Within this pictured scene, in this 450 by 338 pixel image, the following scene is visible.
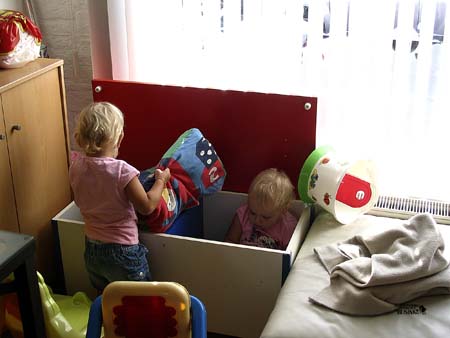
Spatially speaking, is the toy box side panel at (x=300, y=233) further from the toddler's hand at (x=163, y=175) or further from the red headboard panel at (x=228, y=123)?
the toddler's hand at (x=163, y=175)

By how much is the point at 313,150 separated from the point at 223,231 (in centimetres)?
45

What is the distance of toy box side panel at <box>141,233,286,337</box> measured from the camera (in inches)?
77.8

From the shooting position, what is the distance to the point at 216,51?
2.36 metres

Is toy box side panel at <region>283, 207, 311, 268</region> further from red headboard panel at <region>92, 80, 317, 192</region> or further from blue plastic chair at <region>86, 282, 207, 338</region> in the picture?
blue plastic chair at <region>86, 282, 207, 338</region>

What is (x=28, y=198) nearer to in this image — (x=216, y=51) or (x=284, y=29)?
(x=216, y=51)

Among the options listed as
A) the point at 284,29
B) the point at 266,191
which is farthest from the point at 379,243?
the point at 284,29

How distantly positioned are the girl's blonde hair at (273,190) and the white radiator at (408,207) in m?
0.33

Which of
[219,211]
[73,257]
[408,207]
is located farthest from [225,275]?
[408,207]

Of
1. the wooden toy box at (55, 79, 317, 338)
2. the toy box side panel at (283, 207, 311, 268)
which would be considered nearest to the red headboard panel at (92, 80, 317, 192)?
the wooden toy box at (55, 79, 317, 338)

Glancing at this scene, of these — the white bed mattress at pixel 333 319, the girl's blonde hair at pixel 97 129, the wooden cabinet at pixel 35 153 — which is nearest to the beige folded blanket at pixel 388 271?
the white bed mattress at pixel 333 319

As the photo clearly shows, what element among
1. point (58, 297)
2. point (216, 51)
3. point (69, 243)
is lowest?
point (58, 297)

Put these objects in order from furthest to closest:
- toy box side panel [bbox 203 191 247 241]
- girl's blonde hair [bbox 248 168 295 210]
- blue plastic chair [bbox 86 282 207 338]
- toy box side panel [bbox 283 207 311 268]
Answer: toy box side panel [bbox 203 191 247 241], girl's blonde hair [bbox 248 168 295 210], toy box side panel [bbox 283 207 311 268], blue plastic chair [bbox 86 282 207 338]

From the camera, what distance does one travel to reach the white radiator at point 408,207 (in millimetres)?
2246

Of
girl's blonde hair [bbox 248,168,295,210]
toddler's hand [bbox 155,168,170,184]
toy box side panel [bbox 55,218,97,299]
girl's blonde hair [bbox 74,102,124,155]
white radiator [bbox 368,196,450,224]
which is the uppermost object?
girl's blonde hair [bbox 74,102,124,155]
